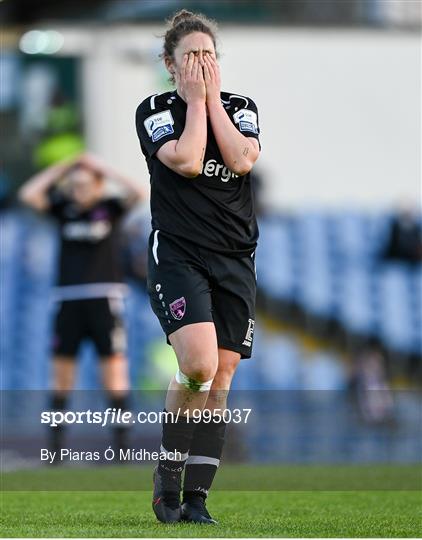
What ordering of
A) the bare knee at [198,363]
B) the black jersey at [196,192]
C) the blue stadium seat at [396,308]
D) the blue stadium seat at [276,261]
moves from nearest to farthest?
the bare knee at [198,363], the black jersey at [196,192], the blue stadium seat at [396,308], the blue stadium seat at [276,261]

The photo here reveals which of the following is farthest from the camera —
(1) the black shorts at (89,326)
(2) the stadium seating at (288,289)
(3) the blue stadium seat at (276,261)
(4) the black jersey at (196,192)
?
(3) the blue stadium seat at (276,261)

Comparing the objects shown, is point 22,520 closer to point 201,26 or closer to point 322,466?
point 201,26

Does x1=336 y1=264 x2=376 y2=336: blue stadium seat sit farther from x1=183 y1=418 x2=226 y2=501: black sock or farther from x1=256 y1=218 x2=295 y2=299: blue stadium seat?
x1=183 y1=418 x2=226 y2=501: black sock

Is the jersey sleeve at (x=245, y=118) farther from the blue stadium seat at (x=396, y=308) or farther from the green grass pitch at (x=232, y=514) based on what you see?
the blue stadium seat at (x=396, y=308)

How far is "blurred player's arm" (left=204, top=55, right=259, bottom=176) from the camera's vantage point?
578 centimetres

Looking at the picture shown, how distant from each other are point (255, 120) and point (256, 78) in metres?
12.9

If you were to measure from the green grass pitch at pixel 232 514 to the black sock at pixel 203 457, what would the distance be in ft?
0.64

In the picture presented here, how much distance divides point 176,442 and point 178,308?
2.01 feet

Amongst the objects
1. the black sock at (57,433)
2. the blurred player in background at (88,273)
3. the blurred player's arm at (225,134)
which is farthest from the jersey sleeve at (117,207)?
the blurred player's arm at (225,134)

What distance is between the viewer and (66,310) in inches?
412

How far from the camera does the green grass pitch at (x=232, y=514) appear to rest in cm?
541

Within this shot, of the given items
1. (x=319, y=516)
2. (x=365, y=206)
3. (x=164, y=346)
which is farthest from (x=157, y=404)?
(x=319, y=516)

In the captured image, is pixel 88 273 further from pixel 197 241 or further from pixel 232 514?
pixel 197 241

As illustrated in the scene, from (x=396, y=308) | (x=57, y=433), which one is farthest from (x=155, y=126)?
(x=396, y=308)
